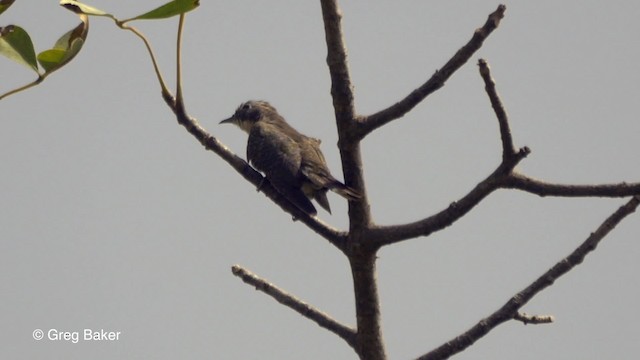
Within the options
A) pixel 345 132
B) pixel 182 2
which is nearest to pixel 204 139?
pixel 345 132

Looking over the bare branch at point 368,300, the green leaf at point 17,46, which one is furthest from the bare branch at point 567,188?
the green leaf at point 17,46

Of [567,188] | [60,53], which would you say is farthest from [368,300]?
[60,53]

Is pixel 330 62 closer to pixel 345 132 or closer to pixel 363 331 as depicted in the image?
pixel 345 132

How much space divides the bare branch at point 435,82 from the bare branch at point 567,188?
0.41 meters

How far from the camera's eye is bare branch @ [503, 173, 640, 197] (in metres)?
2.55

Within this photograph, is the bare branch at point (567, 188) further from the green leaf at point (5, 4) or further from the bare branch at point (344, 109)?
the green leaf at point (5, 4)

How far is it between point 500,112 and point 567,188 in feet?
0.97

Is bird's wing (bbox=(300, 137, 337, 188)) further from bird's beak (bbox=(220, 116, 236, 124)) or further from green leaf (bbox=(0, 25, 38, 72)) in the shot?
green leaf (bbox=(0, 25, 38, 72))

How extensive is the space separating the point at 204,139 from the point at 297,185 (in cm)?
274

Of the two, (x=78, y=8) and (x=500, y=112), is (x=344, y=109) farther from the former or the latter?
(x=78, y=8)

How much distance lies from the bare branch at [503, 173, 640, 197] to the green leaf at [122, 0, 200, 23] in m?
1.05

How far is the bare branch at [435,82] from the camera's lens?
2.65 metres

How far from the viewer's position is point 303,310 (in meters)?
3.32

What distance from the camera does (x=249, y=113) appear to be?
27.8 feet
